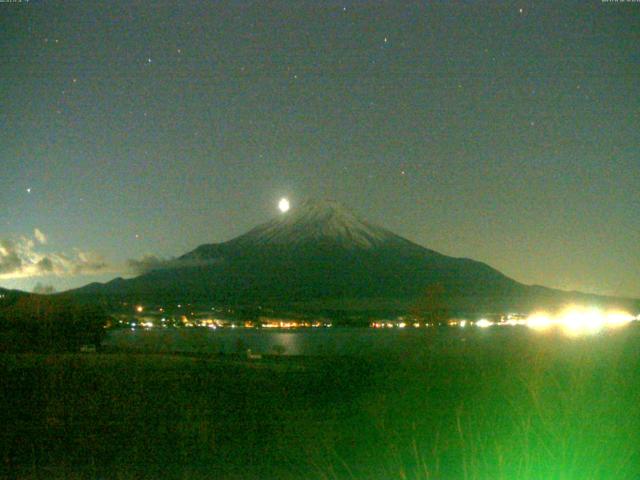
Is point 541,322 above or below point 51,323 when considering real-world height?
below

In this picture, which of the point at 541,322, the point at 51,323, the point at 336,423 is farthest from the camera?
the point at 541,322

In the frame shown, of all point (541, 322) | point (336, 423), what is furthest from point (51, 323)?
point (541, 322)

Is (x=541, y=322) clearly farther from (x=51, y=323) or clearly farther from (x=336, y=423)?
(x=336, y=423)

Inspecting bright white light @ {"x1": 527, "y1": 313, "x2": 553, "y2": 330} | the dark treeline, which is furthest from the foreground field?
bright white light @ {"x1": 527, "y1": 313, "x2": 553, "y2": 330}

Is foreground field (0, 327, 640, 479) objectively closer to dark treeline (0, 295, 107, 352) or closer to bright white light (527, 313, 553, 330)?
dark treeline (0, 295, 107, 352)

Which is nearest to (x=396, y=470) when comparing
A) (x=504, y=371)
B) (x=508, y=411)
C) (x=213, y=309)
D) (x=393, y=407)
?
(x=508, y=411)

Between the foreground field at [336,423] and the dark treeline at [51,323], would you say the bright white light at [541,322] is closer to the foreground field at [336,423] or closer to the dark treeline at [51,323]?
the dark treeline at [51,323]

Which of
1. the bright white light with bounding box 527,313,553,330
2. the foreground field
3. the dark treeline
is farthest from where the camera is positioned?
the bright white light with bounding box 527,313,553,330
